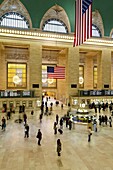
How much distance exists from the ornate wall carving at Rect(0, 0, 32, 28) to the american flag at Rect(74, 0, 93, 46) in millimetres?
13096

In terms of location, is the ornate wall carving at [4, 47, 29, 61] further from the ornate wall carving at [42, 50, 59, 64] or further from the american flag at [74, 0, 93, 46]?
the american flag at [74, 0, 93, 46]

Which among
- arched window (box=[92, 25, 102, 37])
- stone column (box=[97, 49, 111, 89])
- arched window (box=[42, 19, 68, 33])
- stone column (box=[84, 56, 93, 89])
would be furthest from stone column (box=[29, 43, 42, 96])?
stone column (box=[84, 56, 93, 89])

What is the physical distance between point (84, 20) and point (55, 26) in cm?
1443

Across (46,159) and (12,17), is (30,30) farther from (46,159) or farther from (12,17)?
(46,159)

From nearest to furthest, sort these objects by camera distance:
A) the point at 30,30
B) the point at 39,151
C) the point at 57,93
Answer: the point at 39,151, the point at 30,30, the point at 57,93

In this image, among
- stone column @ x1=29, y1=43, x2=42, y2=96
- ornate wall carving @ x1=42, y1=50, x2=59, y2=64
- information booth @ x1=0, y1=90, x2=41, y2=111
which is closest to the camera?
information booth @ x1=0, y1=90, x2=41, y2=111

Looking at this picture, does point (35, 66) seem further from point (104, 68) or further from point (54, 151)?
point (54, 151)

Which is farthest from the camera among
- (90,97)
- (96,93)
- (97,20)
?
(97,20)

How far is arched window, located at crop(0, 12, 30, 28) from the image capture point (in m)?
22.1

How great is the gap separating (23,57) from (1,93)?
10.2m

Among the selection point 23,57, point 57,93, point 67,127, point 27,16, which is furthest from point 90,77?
point 67,127

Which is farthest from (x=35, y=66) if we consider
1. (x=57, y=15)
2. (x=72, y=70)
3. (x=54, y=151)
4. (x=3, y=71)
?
(x=54, y=151)

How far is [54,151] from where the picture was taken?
324 inches

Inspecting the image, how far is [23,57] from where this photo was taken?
92.5 ft
